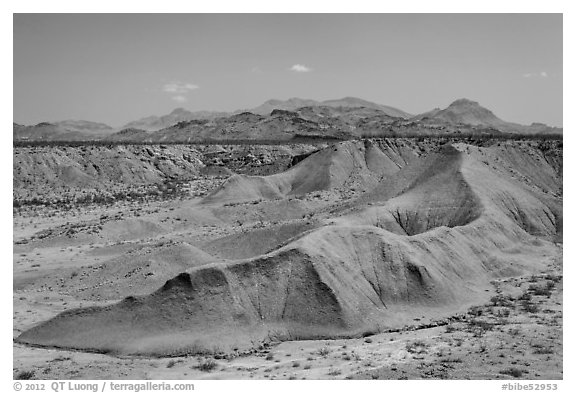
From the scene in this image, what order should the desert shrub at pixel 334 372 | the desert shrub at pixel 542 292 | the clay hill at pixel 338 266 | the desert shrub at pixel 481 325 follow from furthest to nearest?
the desert shrub at pixel 542 292
the desert shrub at pixel 481 325
the clay hill at pixel 338 266
the desert shrub at pixel 334 372

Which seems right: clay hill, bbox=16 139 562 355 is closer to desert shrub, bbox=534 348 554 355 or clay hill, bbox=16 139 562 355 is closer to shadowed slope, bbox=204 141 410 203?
desert shrub, bbox=534 348 554 355

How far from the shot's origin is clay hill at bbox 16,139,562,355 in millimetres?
23281

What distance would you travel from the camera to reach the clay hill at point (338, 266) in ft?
76.4

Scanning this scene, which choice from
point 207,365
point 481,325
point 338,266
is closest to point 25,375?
point 207,365

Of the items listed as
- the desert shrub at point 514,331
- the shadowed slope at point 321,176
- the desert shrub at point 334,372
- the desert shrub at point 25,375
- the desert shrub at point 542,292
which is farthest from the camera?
the shadowed slope at point 321,176

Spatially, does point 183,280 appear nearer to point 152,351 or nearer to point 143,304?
point 143,304

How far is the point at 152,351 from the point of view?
71.4 ft

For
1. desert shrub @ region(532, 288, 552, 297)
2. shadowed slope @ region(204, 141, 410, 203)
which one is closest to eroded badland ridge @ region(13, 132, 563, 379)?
desert shrub @ region(532, 288, 552, 297)

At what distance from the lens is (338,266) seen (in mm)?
26312

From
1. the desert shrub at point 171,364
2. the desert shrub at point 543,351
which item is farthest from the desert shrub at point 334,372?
the desert shrub at point 543,351

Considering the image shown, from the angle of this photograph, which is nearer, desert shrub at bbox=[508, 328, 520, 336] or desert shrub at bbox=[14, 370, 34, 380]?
desert shrub at bbox=[14, 370, 34, 380]

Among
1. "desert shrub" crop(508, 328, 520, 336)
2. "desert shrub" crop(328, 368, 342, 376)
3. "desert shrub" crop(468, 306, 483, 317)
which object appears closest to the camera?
"desert shrub" crop(328, 368, 342, 376)

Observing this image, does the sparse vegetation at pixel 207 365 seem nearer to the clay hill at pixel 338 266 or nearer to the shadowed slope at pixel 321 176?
the clay hill at pixel 338 266

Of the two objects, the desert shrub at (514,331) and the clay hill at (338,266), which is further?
the clay hill at (338,266)
